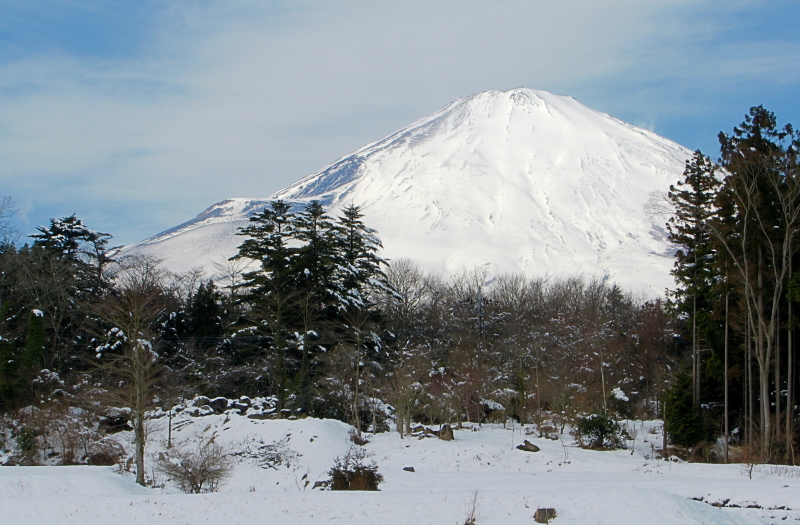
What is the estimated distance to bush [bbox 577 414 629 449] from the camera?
25906mm

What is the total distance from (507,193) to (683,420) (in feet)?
417

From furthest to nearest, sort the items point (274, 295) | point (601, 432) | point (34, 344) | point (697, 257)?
point (274, 295) < point (34, 344) < point (697, 257) < point (601, 432)

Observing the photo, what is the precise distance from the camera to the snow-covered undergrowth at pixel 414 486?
12584 millimetres

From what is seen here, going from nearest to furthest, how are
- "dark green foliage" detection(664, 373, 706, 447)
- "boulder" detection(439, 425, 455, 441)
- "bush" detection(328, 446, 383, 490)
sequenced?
"bush" detection(328, 446, 383, 490) → "dark green foliage" detection(664, 373, 706, 447) → "boulder" detection(439, 425, 455, 441)

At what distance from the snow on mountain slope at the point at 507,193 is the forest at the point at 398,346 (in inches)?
3010

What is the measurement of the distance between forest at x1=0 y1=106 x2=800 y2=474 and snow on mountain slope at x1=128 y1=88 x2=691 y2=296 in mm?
76456

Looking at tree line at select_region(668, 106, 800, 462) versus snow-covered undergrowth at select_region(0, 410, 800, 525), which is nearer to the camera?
snow-covered undergrowth at select_region(0, 410, 800, 525)

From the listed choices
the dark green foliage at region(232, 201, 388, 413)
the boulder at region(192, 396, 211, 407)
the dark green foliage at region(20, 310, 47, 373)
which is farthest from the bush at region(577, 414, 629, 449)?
the dark green foliage at region(20, 310, 47, 373)

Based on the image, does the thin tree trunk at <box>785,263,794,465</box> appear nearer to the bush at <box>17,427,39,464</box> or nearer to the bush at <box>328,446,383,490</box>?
the bush at <box>328,446,383,490</box>

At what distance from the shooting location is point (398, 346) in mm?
38312

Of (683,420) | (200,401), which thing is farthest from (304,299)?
(683,420)

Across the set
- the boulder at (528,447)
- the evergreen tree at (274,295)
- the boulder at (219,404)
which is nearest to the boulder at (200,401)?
the boulder at (219,404)

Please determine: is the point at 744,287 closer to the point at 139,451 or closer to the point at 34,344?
the point at 139,451

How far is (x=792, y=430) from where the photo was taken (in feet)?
76.2
